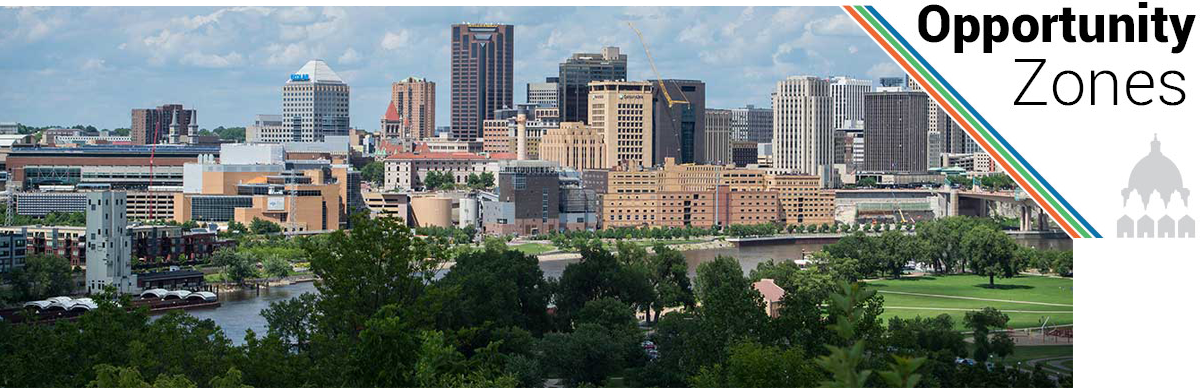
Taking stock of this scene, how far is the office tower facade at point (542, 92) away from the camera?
4384 centimetres

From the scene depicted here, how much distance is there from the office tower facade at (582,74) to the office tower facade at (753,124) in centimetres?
788

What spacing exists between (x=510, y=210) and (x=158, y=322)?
18434 mm

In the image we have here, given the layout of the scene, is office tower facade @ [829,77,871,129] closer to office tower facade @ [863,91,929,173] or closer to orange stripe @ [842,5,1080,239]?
office tower facade @ [863,91,929,173]

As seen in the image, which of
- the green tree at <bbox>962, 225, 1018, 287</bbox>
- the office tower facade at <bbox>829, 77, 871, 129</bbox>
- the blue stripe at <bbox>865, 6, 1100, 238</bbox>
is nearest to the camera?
the blue stripe at <bbox>865, 6, 1100, 238</bbox>

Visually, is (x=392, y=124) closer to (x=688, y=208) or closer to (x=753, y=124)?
(x=753, y=124)

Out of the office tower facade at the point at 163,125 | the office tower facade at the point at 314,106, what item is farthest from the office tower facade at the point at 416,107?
the office tower facade at the point at 163,125

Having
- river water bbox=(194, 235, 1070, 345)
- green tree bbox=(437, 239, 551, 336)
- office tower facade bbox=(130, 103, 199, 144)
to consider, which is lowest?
river water bbox=(194, 235, 1070, 345)

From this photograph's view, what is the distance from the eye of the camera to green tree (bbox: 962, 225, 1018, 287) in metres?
16.2

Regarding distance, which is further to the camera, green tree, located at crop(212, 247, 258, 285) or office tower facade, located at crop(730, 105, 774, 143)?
office tower facade, located at crop(730, 105, 774, 143)

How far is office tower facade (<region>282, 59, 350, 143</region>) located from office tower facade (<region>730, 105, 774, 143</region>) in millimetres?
11228

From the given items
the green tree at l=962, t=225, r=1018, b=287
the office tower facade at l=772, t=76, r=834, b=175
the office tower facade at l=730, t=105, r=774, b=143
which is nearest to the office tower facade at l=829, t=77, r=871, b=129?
the office tower facade at l=730, t=105, r=774, b=143

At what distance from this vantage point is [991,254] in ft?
53.6

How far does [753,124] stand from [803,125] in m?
8.73

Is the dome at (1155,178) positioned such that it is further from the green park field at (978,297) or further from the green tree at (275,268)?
the green tree at (275,268)
